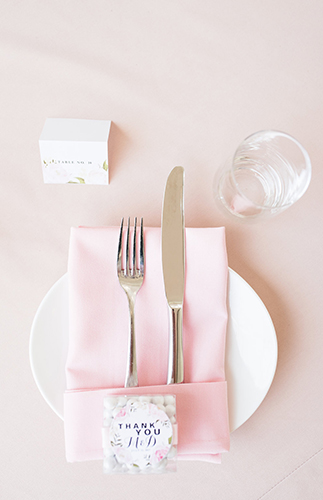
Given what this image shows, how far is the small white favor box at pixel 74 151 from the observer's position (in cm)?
50

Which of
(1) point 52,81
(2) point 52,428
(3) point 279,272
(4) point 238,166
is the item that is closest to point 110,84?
(1) point 52,81

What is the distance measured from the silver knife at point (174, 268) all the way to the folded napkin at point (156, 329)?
1 centimetres

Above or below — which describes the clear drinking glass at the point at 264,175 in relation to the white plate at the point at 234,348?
above

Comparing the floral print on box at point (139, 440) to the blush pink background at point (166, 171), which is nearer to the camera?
the floral print on box at point (139, 440)

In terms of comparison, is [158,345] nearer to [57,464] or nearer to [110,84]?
[57,464]

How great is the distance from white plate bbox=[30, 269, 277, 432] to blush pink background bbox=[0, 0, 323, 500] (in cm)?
6

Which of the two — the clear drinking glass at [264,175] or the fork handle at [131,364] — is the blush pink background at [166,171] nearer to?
the clear drinking glass at [264,175]

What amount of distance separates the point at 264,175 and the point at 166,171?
0.47 feet

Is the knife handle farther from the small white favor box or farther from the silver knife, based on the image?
the small white favor box

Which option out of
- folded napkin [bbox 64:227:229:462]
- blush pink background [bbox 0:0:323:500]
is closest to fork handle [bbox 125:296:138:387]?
folded napkin [bbox 64:227:229:462]

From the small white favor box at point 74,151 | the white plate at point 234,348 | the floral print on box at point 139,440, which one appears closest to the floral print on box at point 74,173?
the small white favor box at point 74,151

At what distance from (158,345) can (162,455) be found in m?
0.13

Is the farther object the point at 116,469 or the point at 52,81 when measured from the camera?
the point at 52,81

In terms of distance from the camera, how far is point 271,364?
48cm
